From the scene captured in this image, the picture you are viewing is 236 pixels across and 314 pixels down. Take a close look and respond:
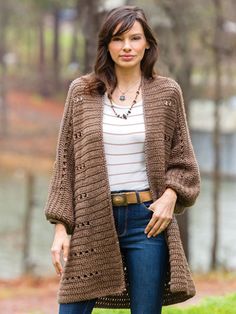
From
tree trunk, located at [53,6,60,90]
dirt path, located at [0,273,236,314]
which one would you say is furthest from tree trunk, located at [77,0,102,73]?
tree trunk, located at [53,6,60,90]

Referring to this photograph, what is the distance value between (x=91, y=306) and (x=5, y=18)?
32.0 metres

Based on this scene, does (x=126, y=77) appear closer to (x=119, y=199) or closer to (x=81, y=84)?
(x=81, y=84)

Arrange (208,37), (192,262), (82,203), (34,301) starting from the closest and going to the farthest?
(82,203) < (34,301) < (192,262) < (208,37)

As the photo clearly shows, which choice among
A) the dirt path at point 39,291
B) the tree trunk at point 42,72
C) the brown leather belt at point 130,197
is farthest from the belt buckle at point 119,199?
the tree trunk at point 42,72

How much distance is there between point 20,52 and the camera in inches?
1916

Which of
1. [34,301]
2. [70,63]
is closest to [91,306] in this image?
[34,301]

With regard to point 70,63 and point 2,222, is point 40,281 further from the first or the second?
point 70,63

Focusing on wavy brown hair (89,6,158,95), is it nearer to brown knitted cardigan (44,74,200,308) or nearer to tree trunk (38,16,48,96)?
brown knitted cardigan (44,74,200,308)

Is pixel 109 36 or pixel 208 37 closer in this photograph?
pixel 109 36

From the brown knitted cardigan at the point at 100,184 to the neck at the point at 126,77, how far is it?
0.23ft

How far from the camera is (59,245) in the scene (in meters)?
3.59

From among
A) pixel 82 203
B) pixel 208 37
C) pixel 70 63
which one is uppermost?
pixel 70 63

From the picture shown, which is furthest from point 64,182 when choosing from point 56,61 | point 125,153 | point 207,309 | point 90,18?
point 56,61

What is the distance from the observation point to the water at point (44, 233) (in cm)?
1532
